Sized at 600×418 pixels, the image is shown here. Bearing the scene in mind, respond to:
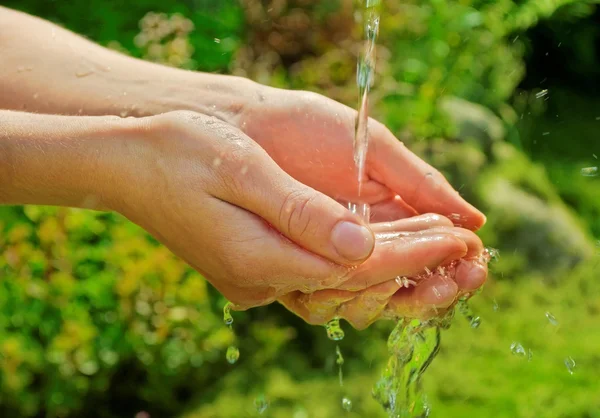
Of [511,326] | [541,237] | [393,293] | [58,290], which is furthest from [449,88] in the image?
[393,293]

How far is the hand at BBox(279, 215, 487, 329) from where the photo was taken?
205cm

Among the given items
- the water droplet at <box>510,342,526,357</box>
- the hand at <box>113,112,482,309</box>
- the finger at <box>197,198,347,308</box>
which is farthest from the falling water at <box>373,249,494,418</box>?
the water droplet at <box>510,342,526,357</box>

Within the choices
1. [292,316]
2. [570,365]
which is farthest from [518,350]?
[292,316]

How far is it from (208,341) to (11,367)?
2.61ft

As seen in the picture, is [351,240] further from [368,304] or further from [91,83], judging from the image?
[91,83]

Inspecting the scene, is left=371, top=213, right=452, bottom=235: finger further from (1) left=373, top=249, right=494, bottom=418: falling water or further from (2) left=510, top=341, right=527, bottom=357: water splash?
(2) left=510, top=341, right=527, bottom=357: water splash

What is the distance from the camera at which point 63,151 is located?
1989 mm

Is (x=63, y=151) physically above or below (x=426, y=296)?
above

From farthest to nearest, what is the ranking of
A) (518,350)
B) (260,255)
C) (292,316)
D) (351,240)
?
1. (292,316)
2. (518,350)
3. (260,255)
4. (351,240)

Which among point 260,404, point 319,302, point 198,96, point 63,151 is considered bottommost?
point 260,404

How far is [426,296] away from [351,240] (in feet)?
1.10

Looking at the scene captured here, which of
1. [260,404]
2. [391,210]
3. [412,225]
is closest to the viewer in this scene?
[412,225]

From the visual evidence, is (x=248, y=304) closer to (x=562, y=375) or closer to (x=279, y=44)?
(x=562, y=375)

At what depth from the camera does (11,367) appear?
3.01 m
